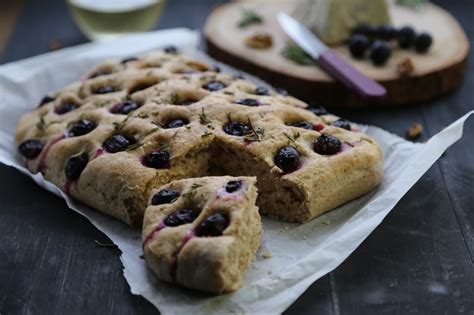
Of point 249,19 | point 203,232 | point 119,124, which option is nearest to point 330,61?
point 249,19

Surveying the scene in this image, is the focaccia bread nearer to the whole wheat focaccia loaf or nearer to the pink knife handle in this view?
the whole wheat focaccia loaf

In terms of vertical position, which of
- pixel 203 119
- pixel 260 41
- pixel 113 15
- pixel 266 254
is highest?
pixel 203 119

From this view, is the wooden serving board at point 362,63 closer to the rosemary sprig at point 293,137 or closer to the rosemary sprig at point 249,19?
the rosemary sprig at point 249,19

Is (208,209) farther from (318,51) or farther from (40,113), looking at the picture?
(318,51)

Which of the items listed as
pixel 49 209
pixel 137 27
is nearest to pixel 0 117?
pixel 49 209

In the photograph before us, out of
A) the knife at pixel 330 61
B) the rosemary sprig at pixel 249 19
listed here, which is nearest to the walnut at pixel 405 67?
the knife at pixel 330 61

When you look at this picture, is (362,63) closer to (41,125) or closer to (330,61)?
(330,61)

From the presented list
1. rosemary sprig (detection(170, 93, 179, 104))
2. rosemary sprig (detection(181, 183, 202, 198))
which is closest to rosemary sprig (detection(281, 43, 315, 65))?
rosemary sprig (detection(170, 93, 179, 104))
